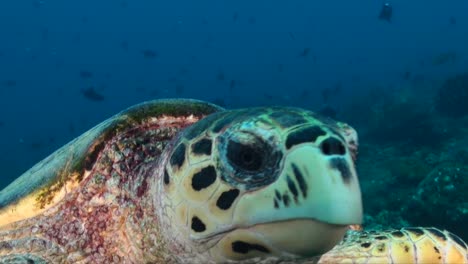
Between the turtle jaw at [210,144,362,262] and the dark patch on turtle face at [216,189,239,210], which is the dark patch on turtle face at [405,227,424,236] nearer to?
the turtle jaw at [210,144,362,262]

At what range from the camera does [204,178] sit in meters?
1.44

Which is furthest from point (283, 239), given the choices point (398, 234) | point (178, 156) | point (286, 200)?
point (398, 234)

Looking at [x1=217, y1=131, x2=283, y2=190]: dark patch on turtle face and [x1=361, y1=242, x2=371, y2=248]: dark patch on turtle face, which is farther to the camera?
[x1=361, y1=242, x2=371, y2=248]: dark patch on turtle face

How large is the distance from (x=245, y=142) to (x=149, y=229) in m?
0.67

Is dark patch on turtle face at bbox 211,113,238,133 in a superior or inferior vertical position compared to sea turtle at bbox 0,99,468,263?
superior

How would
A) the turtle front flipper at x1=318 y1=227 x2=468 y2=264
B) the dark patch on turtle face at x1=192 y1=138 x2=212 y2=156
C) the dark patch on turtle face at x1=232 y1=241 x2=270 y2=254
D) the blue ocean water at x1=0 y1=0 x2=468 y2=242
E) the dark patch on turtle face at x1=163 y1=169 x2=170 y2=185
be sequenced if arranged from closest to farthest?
the dark patch on turtle face at x1=232 y1=241 x2=270 y2=254 → the dark patch on turtle face at x1=192 y1=138 x2=212 y2=156 → the dark patch on turtle face at x1=163 y1=169 x2=170 y2=185 → the turtle front flipper at x1=318 y1=227 x2=468 y2=264 → the blue ocean water at x1=0 y1=0 x2=468 y2=242

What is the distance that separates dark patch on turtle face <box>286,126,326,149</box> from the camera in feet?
4.29

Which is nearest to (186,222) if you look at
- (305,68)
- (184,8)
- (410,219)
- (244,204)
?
(244,204)

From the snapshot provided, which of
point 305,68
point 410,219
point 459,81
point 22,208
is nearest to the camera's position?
point 22,208

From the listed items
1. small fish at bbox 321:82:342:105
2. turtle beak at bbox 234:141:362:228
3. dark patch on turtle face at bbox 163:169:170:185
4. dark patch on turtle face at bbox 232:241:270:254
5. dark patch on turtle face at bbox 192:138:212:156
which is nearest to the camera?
turtle beak at bbox 234:141:362:228

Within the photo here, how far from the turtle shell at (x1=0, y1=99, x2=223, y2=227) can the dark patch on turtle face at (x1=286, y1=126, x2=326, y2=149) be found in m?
0.90

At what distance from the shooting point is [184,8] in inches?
3457

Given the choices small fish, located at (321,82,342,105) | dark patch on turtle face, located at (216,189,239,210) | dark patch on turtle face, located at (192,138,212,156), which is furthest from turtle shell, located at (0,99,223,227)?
small fish, located at (321,82,342,105)

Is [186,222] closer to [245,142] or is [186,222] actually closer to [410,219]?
[245,142]
